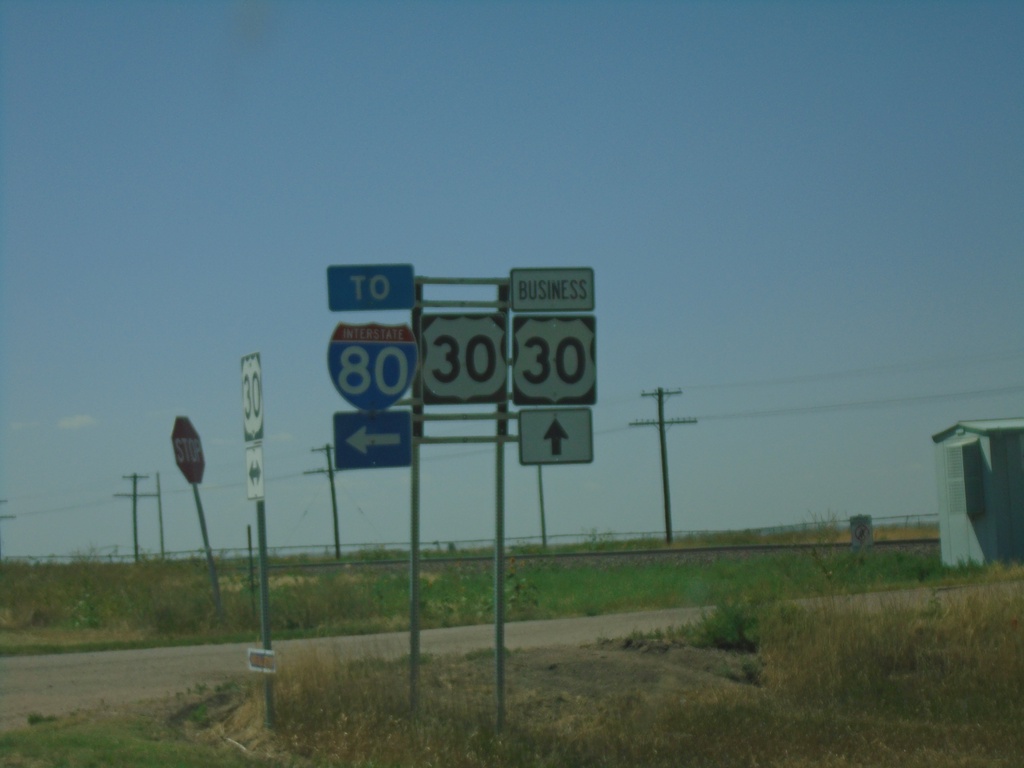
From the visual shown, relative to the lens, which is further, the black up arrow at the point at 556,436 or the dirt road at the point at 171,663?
the dirt road at the point at 171,663

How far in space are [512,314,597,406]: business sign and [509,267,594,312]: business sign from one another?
0.09m

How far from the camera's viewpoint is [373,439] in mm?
10227

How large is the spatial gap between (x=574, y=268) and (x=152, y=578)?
59.8 ft

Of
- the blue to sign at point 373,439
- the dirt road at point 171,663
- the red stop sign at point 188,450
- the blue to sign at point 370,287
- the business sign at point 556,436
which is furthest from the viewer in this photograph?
the red stop sign at point 188,450

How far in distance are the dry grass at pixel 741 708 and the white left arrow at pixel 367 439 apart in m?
2.27

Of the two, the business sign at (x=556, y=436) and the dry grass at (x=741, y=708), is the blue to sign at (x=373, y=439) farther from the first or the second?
the dry grass at (x=741, y=708)

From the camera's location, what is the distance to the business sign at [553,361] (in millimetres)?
11078

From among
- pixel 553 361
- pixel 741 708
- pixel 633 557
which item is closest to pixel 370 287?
pixel 553 361

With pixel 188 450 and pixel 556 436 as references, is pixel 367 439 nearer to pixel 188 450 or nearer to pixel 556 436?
pixel 556 436

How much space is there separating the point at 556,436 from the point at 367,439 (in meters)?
A: 1.74

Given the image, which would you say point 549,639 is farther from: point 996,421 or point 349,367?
point 996,421

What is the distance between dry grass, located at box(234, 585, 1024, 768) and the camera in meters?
10.1

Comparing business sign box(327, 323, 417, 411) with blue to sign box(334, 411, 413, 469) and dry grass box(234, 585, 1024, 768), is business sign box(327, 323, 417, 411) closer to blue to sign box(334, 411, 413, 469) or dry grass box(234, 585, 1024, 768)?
blue to sign box(334, 411, 413, 469)

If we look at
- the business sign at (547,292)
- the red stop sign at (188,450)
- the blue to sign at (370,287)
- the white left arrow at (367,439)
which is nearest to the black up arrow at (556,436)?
the business sign at (547,292)
